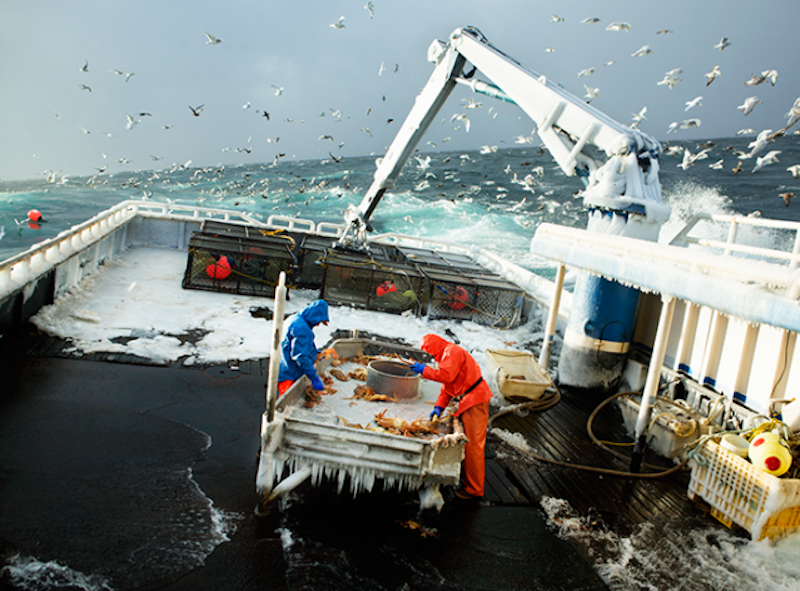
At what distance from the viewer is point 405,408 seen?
562cm

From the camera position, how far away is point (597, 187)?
27.6ft

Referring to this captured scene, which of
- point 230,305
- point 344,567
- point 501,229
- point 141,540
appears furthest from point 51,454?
point 501,229

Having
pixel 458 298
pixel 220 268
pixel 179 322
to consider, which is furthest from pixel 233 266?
pixel 458 298

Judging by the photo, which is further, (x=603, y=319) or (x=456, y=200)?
(x=456, y=200)

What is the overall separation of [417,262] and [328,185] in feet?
124

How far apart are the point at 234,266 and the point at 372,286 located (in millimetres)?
3628

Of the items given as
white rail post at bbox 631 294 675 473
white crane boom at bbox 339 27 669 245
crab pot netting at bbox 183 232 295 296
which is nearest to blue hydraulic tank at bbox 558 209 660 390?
white crane boom at bbox 339 27 669 245

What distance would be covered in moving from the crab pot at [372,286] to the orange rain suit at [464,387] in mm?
7380

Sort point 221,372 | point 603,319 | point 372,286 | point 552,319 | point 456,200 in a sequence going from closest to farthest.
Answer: point 221,372 → point 603,319 → point 552,319 → point 372,286 → point 456,200

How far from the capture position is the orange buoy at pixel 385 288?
12742mm

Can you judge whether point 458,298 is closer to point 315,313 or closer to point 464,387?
point 464,387

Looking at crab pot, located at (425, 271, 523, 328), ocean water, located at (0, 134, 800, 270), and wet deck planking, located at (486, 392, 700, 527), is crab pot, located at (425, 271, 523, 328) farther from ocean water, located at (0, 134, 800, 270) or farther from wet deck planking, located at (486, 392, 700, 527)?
ocean water, located at (0, 134, 800, 270)

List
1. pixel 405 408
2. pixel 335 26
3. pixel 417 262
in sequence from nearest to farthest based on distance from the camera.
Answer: pixel 405 408
pixel 335 26
pixel 417 262

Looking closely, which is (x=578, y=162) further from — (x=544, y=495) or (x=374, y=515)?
(x=374, y=515)
